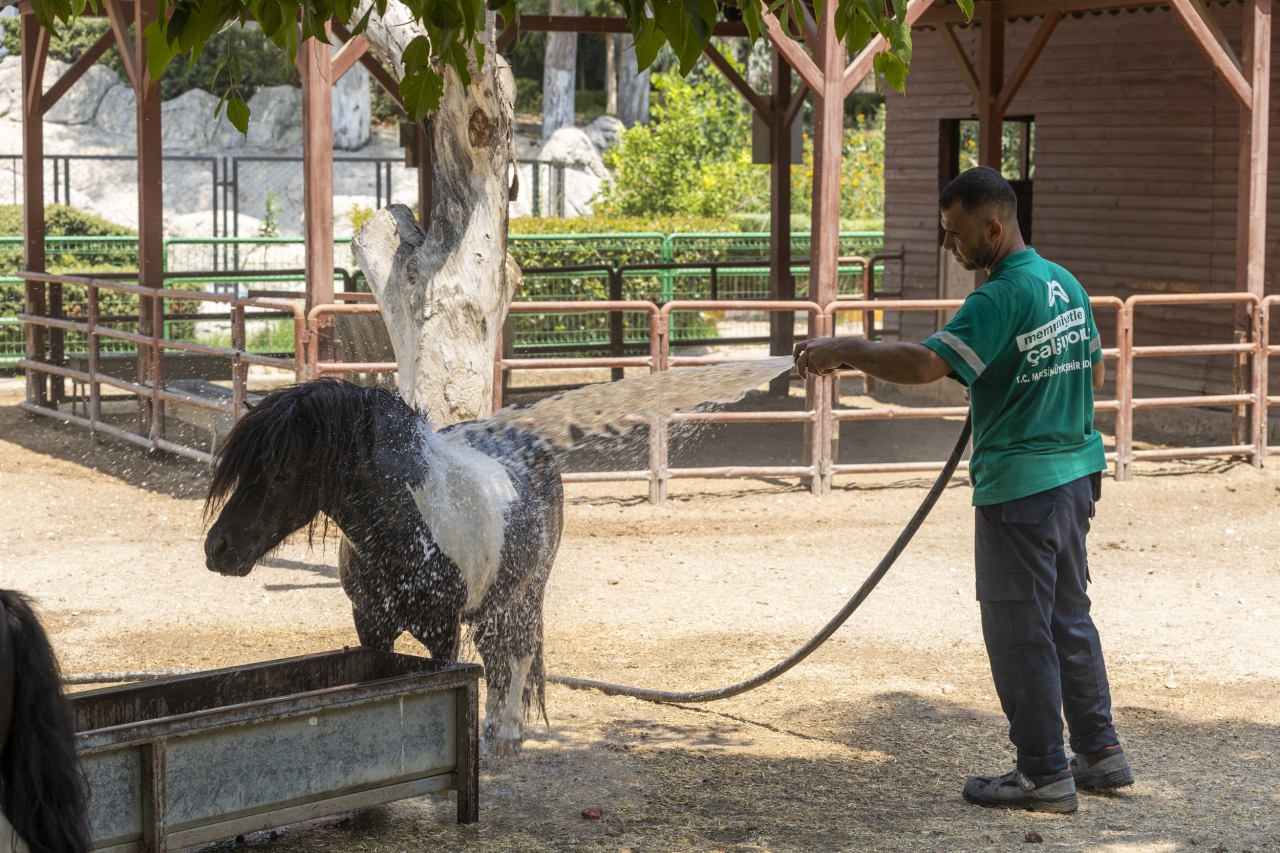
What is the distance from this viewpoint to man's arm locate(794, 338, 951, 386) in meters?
3.85

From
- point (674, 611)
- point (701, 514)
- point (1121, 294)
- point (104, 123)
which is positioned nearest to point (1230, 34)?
point (1121, 294)

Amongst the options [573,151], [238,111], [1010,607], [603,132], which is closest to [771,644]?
[1010,607]

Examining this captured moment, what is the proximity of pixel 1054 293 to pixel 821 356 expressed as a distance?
723 mm

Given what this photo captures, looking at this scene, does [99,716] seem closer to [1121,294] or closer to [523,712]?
[523,712]

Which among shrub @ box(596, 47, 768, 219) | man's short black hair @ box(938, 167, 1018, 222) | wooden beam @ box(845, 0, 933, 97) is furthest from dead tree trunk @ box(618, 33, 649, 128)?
man's short black hair @ box(938, 167, 1018, 222)

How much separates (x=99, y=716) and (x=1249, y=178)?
8.93 metres

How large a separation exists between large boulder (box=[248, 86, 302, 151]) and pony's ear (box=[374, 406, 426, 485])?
31.2 meters

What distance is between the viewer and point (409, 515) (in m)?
4.07

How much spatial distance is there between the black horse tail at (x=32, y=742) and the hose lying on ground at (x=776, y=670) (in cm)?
218

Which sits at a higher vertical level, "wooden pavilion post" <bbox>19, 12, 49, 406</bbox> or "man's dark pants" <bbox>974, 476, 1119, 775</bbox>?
"wooden pavilion post" <bbox>19, 12, 49, 406</bbox>

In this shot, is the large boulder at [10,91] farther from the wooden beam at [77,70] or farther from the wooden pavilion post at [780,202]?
the wooden pavilion post at [780,202]

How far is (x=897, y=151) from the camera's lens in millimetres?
15844

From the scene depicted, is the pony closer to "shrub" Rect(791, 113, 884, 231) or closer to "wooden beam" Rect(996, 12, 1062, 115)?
"wooden beam" Rect(996, 12, 1062, 115)

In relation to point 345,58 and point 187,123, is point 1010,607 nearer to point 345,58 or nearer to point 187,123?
point 345,58
